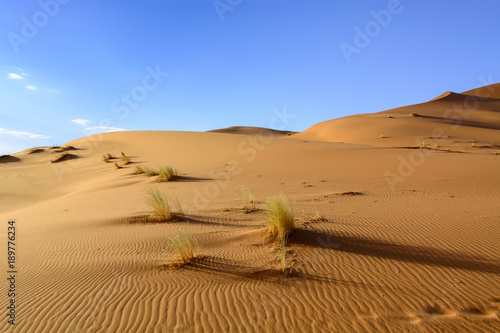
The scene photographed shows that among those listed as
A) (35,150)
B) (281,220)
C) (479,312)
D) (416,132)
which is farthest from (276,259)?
(416,132)

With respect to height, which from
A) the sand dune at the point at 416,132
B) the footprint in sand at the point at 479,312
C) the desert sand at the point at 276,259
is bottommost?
the footprint in sand at the point at 479,312

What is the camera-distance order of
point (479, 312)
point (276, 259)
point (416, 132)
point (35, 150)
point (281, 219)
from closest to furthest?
point (479, 312)
point (276, 259)
point (281, 219)
point (35, 150)
point (416, 132)

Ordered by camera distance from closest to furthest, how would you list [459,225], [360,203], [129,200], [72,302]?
[72,302] < [459,225] < [360,203] < [129,200]

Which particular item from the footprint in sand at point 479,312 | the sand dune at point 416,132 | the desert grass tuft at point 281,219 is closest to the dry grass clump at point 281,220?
the desert grass tuft at point 281,219

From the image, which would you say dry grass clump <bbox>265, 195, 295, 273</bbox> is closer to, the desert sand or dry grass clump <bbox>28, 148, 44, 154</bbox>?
the desert sand

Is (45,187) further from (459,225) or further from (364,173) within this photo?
(459,225)

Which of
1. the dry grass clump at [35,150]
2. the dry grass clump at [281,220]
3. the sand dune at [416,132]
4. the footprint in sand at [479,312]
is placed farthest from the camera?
the sand dune at [416,132]

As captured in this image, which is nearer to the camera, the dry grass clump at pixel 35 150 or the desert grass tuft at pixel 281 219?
the desert grass tuft at pixel 281 219

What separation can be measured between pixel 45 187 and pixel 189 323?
1569 centimetres

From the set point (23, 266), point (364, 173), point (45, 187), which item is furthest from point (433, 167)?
point (45, 187)

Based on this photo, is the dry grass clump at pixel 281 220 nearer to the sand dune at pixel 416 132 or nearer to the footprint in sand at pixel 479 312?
the footprint in sand at pixel 479 312

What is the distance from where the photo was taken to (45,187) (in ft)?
52.1

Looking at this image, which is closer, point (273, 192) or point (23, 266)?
point (23, 266)

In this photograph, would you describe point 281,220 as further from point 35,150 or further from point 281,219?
point 35,150
